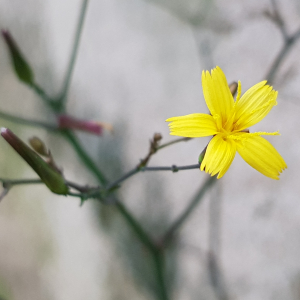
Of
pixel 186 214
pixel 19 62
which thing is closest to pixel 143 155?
pixel 186 214

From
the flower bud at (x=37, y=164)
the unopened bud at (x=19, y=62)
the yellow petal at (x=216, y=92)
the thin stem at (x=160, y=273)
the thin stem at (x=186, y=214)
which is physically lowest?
the thin stem at (x=160, y=273)

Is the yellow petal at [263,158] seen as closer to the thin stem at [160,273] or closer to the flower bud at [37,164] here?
the flower bud at [37,164]

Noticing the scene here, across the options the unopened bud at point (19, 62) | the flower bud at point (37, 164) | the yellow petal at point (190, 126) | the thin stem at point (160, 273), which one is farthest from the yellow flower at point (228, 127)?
the thin stem at point (160, 273)

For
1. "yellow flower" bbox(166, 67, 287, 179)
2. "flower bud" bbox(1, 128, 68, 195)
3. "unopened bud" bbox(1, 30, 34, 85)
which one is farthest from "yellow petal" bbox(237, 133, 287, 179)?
"unopened bud" bbox(1, 30, 34, 85)

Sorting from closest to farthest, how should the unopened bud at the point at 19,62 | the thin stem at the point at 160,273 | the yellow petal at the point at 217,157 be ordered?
1. the yellow petal at the point at 217,157
2. the unopened bud at the point at 19,62
3. the thin stem at the point at 160,273

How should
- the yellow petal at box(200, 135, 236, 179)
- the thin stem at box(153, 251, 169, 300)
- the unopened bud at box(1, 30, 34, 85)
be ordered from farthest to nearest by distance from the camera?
the thin stem at box(153, 251, 169, 300), the unopened bud at box(1, 30, 34, 85), the yellow petal at box(200, 135, 236, 179)

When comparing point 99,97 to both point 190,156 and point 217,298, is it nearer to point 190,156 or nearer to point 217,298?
point 190,156

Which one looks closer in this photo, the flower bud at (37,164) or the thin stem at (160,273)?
the flower bud at (37,164)

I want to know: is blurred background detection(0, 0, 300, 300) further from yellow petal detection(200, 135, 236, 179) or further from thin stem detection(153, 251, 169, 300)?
yellow petal detection(200, 135, 236, 179)
